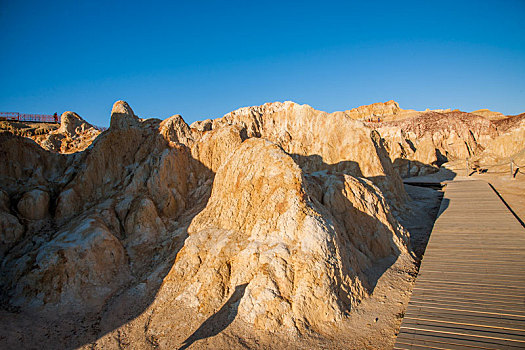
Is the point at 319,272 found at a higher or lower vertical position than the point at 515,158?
lower

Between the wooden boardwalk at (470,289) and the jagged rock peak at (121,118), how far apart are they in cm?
2022

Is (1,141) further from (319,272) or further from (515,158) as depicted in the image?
(515,158)

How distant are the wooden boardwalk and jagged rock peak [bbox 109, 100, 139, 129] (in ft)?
66.3

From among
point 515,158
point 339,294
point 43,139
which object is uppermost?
point 43,139

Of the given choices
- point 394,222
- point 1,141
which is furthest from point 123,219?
point 394,222

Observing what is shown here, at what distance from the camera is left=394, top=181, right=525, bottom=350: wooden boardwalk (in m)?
6.82

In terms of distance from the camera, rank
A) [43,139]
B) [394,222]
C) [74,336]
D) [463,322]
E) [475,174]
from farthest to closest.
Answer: [475,174], [43,139], [394,222], [74,336], [463,322]

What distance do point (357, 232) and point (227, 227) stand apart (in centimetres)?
622

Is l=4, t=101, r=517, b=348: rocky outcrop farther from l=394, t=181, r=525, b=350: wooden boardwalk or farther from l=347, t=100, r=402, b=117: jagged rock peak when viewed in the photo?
l=347, t=100, r=402, b=117: jagged rock peak

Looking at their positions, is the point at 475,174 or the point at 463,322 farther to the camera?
the point at 475,174

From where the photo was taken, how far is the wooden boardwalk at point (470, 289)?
6821 mm

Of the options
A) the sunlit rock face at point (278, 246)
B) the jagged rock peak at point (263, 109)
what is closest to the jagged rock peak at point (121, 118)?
the sunlit rock face at point (278, 246)

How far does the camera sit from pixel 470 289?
28.9 feet

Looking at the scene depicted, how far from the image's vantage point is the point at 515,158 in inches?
1201
